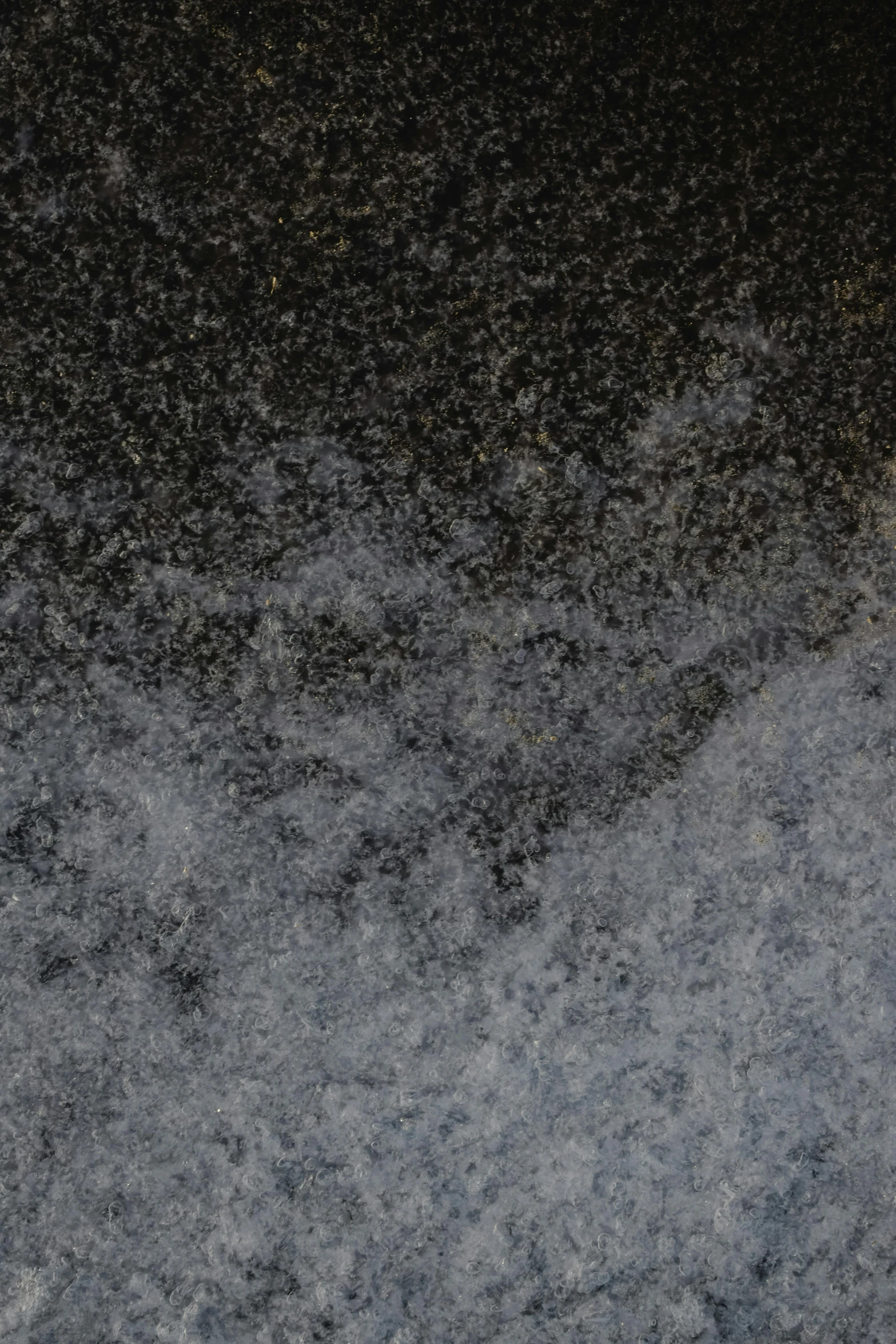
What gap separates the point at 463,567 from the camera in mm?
1528

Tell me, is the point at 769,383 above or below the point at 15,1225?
above

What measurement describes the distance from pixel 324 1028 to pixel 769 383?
1378 mm

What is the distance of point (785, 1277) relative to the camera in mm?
1486

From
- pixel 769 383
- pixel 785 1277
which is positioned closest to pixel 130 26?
pixel 769 383

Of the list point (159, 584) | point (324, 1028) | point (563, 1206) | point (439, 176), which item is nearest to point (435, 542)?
point (159, 584)

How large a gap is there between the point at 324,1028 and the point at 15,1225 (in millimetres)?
626

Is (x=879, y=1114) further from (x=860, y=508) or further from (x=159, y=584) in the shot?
(x=159, y=584)

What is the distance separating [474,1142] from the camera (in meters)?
1.48

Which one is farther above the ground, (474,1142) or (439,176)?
(439,176)

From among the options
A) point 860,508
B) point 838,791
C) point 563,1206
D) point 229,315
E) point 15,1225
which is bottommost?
point 15,1225

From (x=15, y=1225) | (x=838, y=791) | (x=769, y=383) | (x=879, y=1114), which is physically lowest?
(x=15, y=1225)

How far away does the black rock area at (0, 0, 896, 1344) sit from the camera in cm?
150

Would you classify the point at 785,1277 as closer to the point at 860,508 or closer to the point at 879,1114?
the point at 879,1114

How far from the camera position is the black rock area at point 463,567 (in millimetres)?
1498
